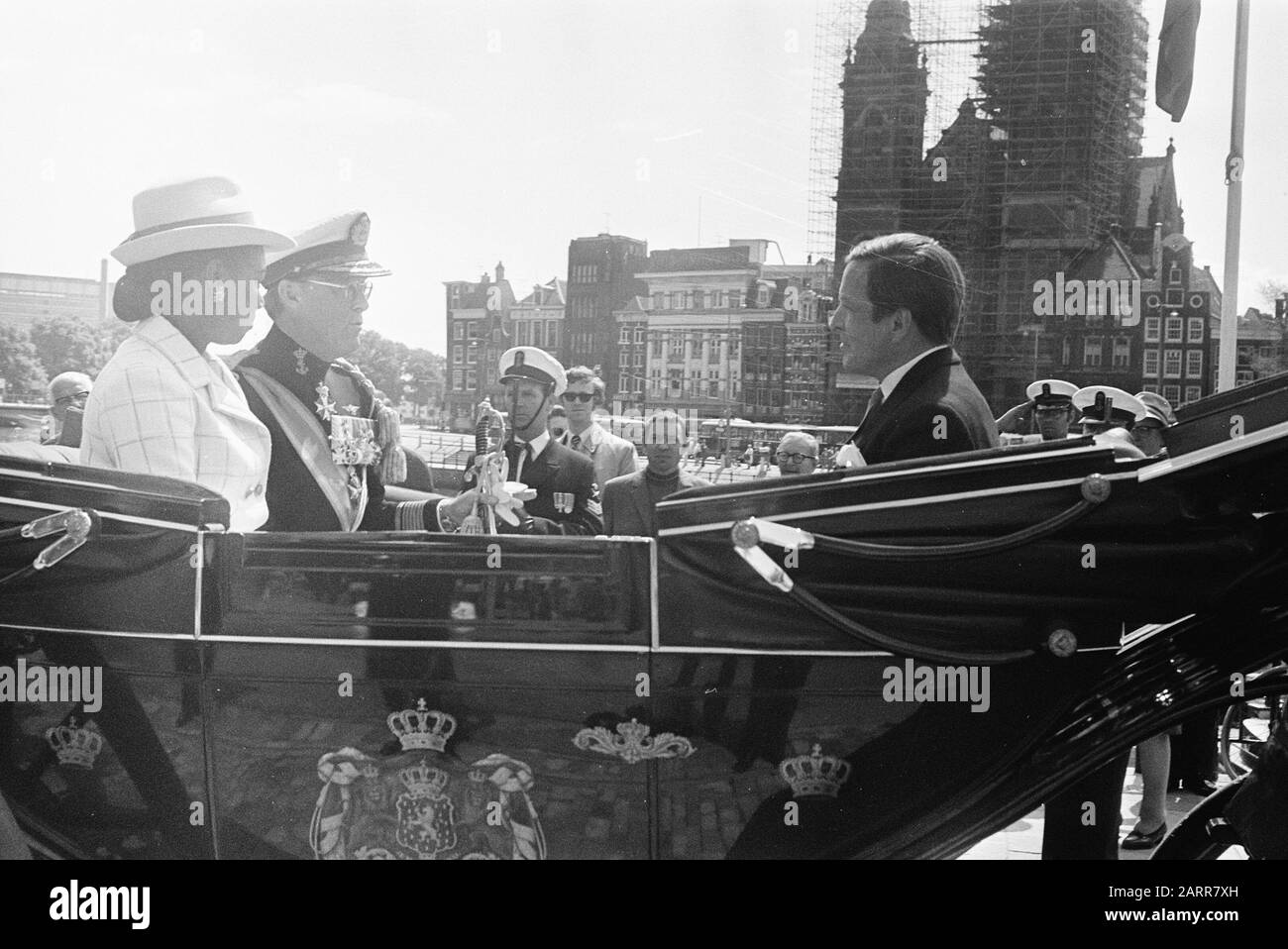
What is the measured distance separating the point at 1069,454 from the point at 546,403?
0.96m

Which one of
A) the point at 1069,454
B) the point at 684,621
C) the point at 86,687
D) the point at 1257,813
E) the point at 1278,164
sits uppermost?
the point at 1278,164

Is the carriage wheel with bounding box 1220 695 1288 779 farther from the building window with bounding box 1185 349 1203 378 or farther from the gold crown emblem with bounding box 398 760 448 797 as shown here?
the gold crown emblem with bounding box 398 760 448 797

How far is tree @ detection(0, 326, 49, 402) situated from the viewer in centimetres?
240

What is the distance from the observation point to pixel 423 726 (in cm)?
236

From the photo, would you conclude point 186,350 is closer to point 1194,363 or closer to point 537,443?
point 537,443

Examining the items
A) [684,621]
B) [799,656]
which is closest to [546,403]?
[684,621]

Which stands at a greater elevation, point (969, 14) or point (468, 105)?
point (969, 14)

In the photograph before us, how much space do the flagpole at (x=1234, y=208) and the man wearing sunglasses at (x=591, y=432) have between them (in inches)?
43.9

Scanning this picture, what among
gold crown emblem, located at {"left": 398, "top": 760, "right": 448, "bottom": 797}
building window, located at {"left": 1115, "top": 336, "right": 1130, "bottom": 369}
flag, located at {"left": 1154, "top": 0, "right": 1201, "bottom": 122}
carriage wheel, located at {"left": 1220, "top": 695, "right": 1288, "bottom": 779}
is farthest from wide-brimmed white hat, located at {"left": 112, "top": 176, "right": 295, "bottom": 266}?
carriage wheel, located at {"left": 1220, "top": 695, "right": 1288, "bottom": 779}

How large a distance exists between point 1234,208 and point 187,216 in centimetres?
193

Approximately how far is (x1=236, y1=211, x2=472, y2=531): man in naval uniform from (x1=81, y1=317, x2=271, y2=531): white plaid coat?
91 mm

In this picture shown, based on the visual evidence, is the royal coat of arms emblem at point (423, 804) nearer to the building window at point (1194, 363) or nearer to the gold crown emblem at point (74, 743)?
the gold crown emblem at point (74, 743)

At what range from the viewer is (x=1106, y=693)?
2385mm
